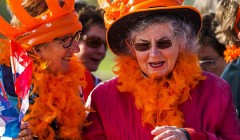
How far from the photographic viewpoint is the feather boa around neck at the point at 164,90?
4.29m

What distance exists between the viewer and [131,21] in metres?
4.34


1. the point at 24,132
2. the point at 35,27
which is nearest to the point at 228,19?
the point at 35,27

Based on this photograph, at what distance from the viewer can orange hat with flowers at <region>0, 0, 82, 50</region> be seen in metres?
4.27

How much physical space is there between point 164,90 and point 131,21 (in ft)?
1.58

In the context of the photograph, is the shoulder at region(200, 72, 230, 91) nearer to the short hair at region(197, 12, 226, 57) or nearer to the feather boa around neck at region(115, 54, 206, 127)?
the feather boa around neck at region(115, 54, 206, 127)

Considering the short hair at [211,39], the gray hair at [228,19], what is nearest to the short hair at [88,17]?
the short hair at [211,39]

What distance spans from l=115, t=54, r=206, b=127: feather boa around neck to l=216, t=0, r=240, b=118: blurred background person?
665 mm

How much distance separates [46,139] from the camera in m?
4.24

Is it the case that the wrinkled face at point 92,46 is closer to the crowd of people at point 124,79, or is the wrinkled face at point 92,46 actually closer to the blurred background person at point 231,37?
the blurred background person at point 231,37

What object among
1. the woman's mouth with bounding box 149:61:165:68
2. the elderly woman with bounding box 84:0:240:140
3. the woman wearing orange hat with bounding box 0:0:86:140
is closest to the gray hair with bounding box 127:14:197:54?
the elderly woman with bounding box 84:0:240:140

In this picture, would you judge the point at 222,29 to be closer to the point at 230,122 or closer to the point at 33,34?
the point at 230,122

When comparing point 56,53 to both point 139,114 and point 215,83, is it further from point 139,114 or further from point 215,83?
point 215,83

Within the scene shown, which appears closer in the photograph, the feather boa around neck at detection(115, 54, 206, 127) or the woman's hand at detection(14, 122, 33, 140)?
the woman's hand at detection(14, 122, 33, 140)

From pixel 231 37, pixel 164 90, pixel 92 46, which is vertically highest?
pixel 164 90
